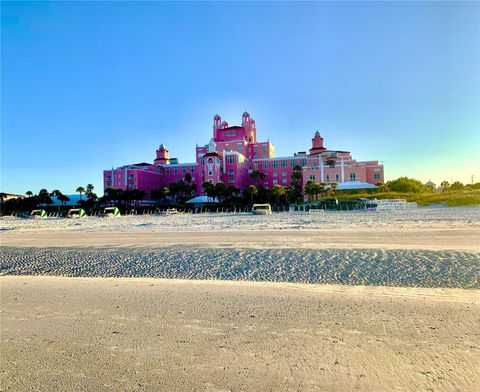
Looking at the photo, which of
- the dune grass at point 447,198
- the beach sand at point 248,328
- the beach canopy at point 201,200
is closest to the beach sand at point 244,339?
the beach sand at point 248,328

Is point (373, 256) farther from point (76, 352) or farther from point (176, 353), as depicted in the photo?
point (76, 352)

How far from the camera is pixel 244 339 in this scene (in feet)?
13.4

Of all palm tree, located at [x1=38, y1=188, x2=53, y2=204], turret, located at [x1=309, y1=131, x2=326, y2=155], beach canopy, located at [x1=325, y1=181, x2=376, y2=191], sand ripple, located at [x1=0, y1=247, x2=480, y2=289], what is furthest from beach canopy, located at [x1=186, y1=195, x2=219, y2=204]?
sand ripple, located at [x1=0, y1=247, x2=480, y2=289]

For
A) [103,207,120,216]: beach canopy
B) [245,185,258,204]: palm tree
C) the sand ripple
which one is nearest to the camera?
the sand ripple

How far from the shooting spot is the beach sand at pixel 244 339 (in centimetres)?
321

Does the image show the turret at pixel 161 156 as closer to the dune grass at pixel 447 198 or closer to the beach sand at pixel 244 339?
the dune grass at pixel 447 198

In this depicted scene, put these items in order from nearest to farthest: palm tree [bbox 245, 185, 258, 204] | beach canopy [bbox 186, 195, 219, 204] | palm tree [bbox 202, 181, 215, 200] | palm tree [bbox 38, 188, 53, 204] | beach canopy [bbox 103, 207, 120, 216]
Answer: beach canopy [bbox 103, 207, 120, 216], palm tree [bbox 245, 185, 258, 204], beach canopy [bbox 186, 195, 219, 204], palm tree [bbox 202, 181, 215, 200], palm tree [bbox 38, 188, 53, 204]

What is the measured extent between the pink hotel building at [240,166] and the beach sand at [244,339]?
7751cm

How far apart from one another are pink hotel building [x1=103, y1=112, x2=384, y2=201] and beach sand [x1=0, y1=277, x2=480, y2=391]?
254 ft

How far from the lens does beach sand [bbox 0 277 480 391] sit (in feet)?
10.5

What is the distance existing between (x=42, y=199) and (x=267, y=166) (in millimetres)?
61373

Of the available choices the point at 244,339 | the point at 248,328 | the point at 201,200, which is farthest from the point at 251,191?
the point at 244,339

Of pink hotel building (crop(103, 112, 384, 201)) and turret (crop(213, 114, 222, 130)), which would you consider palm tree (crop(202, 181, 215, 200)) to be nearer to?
pink hotel building (crop(103, 112, 384, 201))

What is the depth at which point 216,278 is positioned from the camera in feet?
24.3
